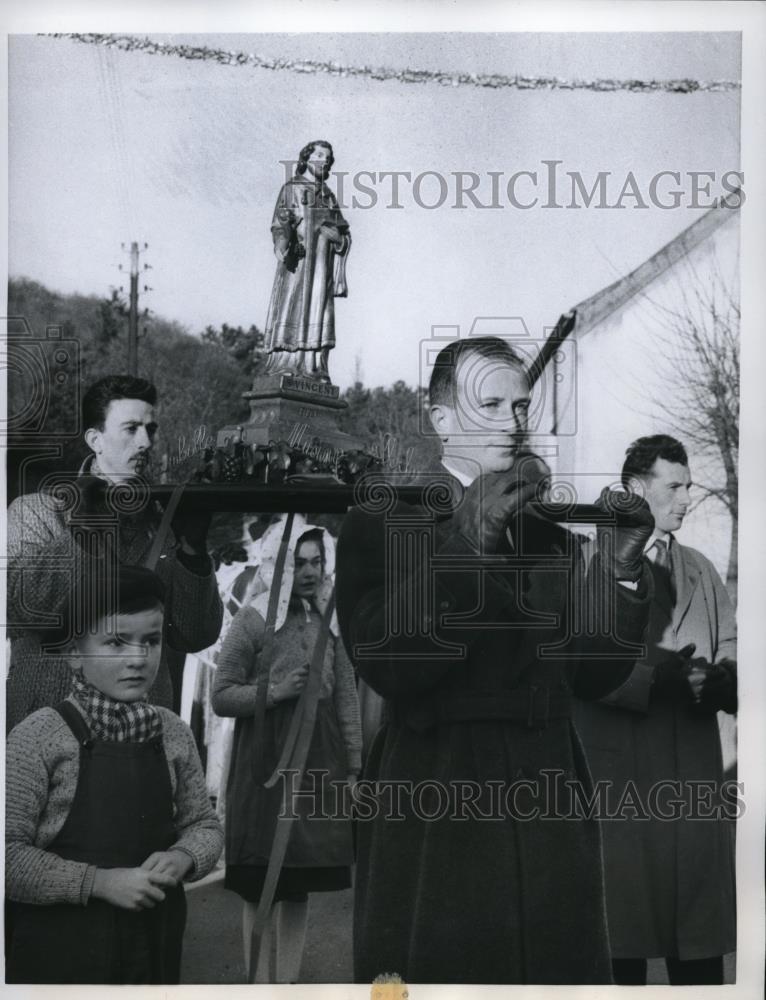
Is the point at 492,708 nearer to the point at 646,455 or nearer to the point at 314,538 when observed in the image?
the point at 314,538

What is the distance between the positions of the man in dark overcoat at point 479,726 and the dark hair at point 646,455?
202 millimetres

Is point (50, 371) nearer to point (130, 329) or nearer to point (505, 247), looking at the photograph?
point (130, 329)

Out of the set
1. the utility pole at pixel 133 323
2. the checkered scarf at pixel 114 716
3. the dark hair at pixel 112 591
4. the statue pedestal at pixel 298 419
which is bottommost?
the checkered scarf at pixel 114 716

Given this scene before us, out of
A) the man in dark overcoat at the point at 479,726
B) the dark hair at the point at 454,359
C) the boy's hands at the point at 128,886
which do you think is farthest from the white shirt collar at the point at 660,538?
the boy's hands at the point at 128,886

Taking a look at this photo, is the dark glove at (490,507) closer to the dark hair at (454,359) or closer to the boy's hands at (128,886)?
the dark hair at (454,359)

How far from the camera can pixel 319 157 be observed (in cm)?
394

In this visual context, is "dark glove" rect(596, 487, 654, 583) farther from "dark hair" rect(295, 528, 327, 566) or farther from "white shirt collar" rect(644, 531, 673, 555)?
"dark hair" rect(295, 528, 327, 566)

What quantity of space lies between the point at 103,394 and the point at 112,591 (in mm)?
637

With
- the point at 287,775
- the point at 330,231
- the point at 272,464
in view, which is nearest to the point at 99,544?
the point at 272,464

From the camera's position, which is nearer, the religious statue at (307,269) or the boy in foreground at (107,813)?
the boy in foreground at (107,813)

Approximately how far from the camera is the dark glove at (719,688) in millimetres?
3932

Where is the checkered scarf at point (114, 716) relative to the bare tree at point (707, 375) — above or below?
below

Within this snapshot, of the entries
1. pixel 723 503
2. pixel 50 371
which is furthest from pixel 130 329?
pixel 723 503

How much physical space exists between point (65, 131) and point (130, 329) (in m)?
0.68
